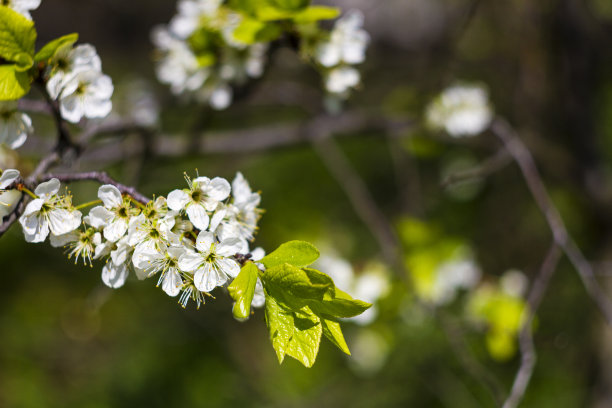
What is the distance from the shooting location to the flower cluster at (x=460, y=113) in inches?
60.5

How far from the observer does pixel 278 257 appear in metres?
0.66

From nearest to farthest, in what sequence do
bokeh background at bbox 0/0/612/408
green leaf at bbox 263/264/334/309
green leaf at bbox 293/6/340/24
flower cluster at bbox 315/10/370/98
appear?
1. green leaf at bbox 263/264/334/309
2. green leaf at bbox 293/6/340/24
3. flower cluster at bbox 315/10/370/98
4. bokeh background at bbox 0/0/612/408

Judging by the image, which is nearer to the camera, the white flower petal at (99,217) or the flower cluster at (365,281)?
the white flower petal at (99,217)

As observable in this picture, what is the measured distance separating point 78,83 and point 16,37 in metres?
0.12

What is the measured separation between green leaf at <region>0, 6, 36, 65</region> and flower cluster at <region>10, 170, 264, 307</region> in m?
0.19

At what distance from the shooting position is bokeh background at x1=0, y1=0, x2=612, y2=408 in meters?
1.80

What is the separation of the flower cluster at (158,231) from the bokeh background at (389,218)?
634 mm

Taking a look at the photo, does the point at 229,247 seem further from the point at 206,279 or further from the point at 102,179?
the point at 102,179

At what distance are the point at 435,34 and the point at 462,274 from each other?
245 cm

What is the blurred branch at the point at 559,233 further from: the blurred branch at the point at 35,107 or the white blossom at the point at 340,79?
the blurred branch at the point at 35,107

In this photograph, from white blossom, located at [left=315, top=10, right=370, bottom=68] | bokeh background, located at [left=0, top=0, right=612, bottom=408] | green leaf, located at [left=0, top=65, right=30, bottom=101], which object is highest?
green leaf, located at [left=0, top=65, right=30, bottom=101]

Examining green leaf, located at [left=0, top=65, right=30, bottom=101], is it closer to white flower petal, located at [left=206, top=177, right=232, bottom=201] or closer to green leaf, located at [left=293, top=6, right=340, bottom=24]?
white flower petal, located at [left=206, top=177, right=232, bottom=201]

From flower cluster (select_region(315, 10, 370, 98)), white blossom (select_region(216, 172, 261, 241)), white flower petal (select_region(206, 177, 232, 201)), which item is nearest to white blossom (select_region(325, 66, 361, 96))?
flower cluster (select_region(315, 10, 370, 98))

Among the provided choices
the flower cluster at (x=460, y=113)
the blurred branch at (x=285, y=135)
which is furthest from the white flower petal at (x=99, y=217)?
the flower cluster at (x=460, y=113)
